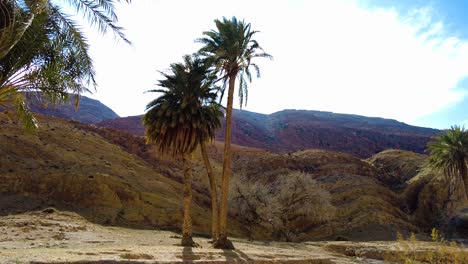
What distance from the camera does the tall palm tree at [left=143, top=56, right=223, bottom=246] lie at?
80.0 ft

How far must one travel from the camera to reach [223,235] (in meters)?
22.8

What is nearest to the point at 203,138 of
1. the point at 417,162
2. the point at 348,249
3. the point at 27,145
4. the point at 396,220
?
the point at 348,249

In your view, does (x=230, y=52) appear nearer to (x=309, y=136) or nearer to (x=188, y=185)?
(x=188, y=185)

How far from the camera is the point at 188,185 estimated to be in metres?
24.5

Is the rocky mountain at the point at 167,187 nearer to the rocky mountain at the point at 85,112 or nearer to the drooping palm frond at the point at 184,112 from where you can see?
the drooping palm frond at the point at 184,112

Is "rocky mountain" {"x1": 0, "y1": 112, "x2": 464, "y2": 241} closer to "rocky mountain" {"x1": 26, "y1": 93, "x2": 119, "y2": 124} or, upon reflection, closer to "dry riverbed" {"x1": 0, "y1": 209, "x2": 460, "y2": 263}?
"dry riverbed" {"x1": 0, "y1": 209, "x2": 460, "y2": 263}

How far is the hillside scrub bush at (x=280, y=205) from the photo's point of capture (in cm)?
4244

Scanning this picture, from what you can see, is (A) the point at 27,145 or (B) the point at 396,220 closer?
(A) the point at 27,145

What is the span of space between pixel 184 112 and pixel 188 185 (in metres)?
4.52

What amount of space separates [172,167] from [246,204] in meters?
24.7

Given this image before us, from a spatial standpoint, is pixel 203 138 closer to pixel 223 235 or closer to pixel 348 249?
pixel 223 235

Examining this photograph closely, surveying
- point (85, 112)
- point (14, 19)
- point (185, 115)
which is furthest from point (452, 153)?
point (85, 112)

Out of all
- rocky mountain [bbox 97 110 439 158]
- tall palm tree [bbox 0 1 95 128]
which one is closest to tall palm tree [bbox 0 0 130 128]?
tall palm tree [bbox 0 1 95 128]

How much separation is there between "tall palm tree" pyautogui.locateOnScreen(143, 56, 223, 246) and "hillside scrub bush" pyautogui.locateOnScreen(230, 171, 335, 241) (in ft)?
58.3
